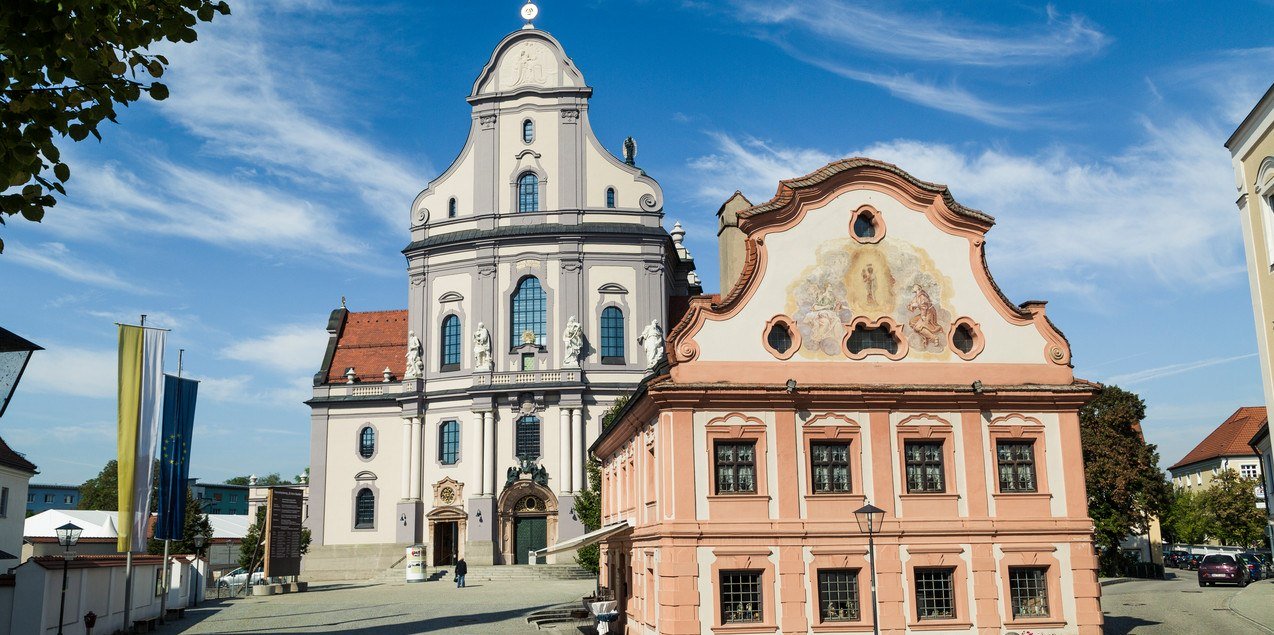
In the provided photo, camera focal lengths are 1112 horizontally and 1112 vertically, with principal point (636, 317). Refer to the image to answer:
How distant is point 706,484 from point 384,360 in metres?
46.4

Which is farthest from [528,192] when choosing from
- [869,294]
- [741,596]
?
Result: [741,596]

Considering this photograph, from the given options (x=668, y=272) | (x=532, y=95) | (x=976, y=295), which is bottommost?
(x=976, y=295)

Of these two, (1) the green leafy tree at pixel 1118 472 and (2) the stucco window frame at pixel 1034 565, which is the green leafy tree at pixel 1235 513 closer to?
(1) the green leafy tree at pixel 1118 472

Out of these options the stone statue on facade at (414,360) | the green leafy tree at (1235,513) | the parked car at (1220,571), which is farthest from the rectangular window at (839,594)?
the green leafy tree at (1235,513)

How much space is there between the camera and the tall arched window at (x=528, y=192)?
202ft

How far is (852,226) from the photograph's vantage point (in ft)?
81.6

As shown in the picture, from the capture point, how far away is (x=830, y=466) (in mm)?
23516

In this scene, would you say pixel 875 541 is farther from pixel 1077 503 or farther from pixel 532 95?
pixel 532 95

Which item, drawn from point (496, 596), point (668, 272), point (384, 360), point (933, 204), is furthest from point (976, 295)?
point (384, 360)

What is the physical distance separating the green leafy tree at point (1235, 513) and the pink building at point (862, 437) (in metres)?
46.1

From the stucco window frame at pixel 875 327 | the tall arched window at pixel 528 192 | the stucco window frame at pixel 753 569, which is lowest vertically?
the stucco window frame at pixel 753 569

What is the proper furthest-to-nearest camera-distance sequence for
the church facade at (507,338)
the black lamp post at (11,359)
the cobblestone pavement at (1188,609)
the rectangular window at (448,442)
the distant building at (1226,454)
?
the distant building at (1226,454)
the rectangular window at (448,442)
the church facade at (507,338)
the cobblestone pavement at (1188,609)
the black lamp post at (11,359)

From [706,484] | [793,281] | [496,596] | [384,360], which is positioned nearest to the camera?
[706,484]

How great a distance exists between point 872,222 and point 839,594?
8.24 meters
